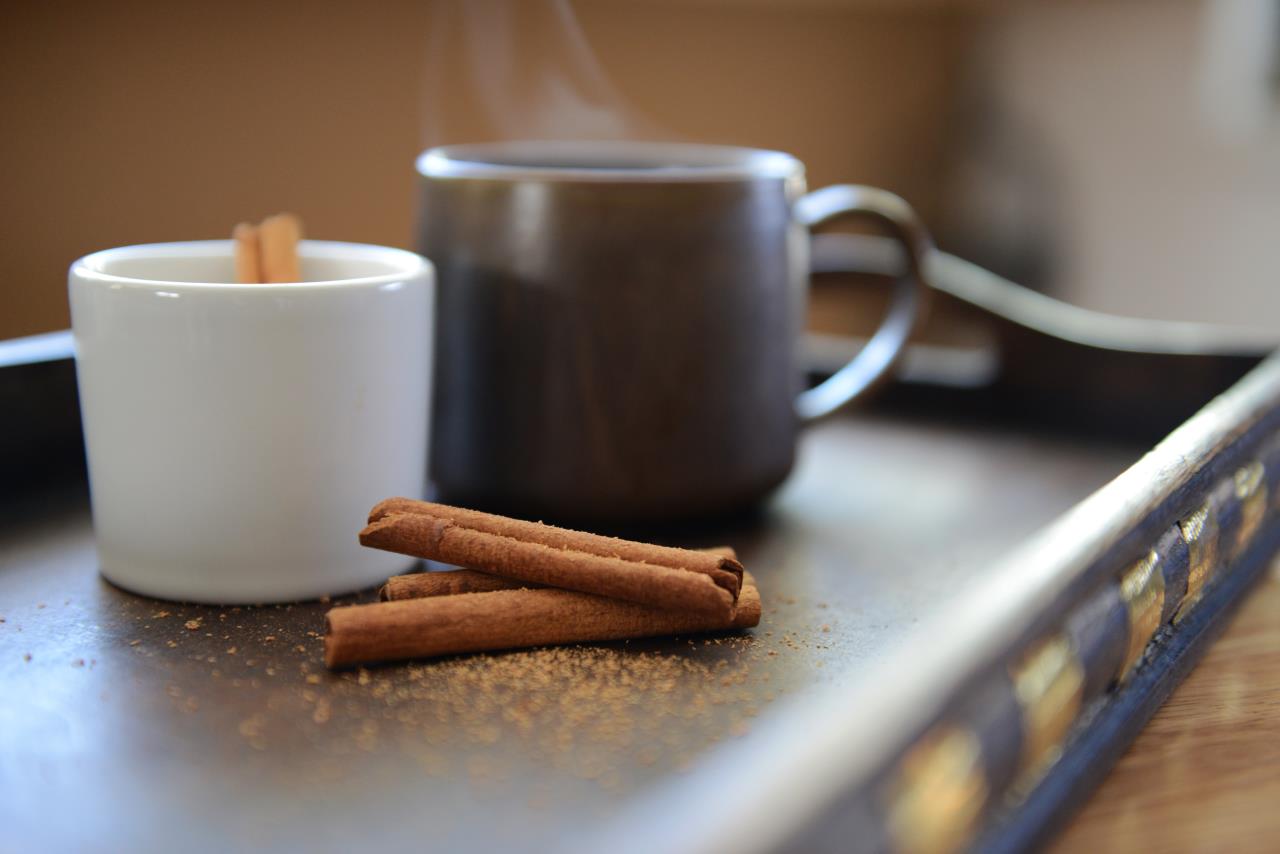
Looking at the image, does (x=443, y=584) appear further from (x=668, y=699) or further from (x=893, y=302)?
(x=893, y=302)

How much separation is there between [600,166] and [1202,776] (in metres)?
0.46

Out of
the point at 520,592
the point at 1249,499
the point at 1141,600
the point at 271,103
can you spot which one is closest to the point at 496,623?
the point at 520,592

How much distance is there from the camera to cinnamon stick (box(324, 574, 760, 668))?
0.48 metres

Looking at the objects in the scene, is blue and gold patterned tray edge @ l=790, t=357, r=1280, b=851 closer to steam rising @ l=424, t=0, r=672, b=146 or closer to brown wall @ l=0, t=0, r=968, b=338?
steam rising @ l=424, t=0, r=672, b=146

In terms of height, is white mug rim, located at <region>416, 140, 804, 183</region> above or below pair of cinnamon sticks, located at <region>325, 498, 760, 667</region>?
above

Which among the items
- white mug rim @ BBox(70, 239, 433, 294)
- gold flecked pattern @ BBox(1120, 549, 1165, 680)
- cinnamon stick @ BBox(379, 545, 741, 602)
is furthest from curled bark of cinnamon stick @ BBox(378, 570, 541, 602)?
gold flecked pattern @ BBox(1120, 549, 1165, 680)

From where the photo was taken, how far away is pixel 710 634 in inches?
20.7

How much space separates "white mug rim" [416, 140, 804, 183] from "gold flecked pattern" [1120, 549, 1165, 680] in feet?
0.91

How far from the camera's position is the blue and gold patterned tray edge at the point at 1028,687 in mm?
273

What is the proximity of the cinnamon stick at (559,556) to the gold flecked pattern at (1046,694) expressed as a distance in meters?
0.15

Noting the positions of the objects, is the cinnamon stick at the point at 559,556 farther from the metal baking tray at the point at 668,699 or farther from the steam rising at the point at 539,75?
the steam rising at the point at 539,75

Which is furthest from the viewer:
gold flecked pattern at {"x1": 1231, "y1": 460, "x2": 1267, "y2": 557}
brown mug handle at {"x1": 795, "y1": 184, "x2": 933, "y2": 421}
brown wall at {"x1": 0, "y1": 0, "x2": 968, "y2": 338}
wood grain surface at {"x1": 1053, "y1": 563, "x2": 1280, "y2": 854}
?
brown wall at {"x1": 0, "y1": 0, "x2": 968, "y2": 338}

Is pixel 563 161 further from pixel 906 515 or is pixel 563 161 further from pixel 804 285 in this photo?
pixel 906 515

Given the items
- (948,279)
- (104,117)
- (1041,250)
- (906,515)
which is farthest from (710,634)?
(1041,250)
